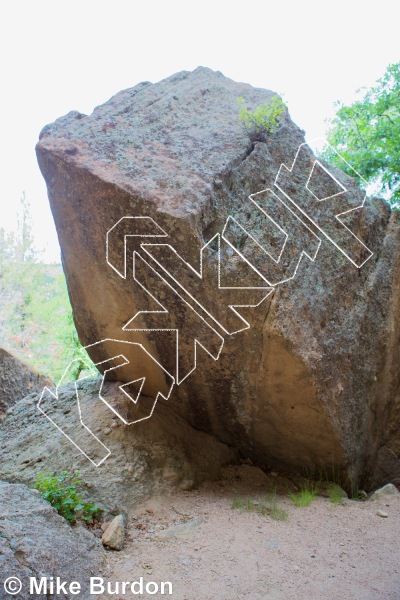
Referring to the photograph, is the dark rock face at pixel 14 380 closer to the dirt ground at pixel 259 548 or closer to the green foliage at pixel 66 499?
the green foliage at pixel 66 499

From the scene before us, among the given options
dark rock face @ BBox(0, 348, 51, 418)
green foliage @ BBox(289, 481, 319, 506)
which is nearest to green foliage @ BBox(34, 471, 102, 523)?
green foliage @ BBox(289, 481, 319, 506)

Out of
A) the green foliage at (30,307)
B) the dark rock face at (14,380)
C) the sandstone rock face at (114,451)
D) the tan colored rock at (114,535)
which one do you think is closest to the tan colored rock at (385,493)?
the sandstone rock face at (114,451)

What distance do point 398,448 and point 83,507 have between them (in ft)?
9.19

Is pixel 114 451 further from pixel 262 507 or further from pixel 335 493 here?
pixel 335 493

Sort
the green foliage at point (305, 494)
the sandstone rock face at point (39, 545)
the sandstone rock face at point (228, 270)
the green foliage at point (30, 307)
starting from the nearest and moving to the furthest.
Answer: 1. the sandstone rock face at point (39, 545)
2. the sandstone rock face at point (228, 270)
3. the green foliage at point (305, 494)
4. the green foliage at point (30, 307)

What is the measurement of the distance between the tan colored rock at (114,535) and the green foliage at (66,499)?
0.15 metres

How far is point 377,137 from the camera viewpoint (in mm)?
6383

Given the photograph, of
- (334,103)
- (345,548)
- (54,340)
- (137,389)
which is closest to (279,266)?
(137,389)

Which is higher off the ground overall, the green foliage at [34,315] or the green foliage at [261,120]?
the green foliage at [261,120]

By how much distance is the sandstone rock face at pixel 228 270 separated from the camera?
128 inches

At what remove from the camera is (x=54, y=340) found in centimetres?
1339

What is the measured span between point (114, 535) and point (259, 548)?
0.81 meters

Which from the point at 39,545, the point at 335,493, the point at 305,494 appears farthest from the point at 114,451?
the point at 335,493

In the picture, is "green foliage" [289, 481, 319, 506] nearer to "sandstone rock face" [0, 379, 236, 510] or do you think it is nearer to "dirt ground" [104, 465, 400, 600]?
"dirt ground" [104, 465, 400, 600]
